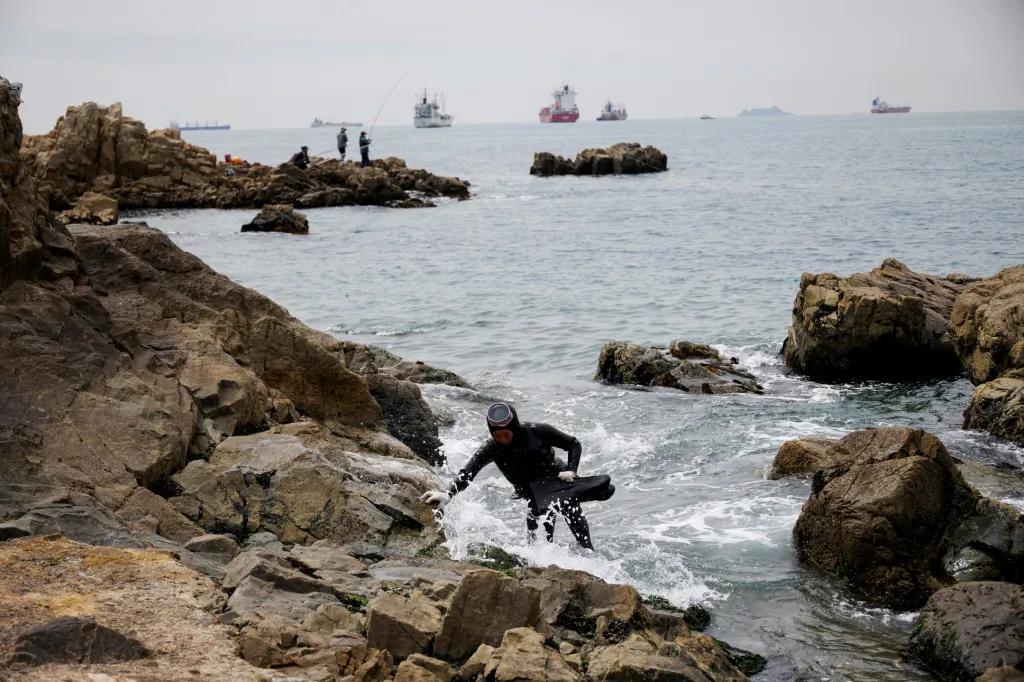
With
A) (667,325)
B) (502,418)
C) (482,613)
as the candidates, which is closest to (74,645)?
(482,613)

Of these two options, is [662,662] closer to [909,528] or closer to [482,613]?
[482,613]

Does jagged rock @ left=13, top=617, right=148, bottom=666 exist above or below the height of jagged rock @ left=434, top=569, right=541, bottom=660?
above

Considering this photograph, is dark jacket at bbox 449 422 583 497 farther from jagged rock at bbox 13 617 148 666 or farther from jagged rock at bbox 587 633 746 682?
jagged rock at bbox 13 617 148 666

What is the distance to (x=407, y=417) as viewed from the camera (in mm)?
12211

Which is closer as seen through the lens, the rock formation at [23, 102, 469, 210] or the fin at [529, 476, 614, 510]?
the fin at [529, 476, 614, 510]

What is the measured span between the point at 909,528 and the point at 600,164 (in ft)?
215

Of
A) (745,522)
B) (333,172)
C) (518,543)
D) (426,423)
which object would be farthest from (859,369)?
(333,172)

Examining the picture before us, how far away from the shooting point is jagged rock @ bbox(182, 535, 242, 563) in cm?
692

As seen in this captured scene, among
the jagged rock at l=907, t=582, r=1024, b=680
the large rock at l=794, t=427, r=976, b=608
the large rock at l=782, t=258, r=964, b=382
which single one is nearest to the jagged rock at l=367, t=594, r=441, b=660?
the jagged rock at l=907, t=582, r=1024, b=680

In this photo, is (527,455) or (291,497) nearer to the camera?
(291,497)

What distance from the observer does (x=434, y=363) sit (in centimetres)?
1892

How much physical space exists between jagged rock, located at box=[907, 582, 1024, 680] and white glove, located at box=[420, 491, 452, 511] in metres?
3.87

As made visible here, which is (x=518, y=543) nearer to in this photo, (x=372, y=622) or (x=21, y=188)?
(x=372, y=622)

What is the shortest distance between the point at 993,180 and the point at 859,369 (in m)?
47.0
